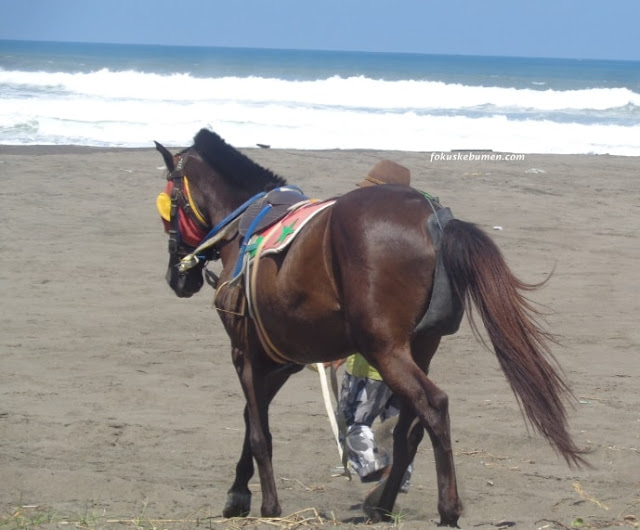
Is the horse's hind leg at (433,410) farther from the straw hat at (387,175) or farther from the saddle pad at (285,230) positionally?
the straw hat at (387,175)

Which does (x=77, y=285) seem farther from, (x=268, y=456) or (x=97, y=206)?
(x=268, y=456)

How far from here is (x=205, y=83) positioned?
1689 inches

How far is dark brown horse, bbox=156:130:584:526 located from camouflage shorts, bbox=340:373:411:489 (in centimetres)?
27

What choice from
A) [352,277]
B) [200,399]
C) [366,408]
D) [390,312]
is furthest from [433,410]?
[200,399]

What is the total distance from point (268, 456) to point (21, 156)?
44.2 ft

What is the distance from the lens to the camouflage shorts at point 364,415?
451 cm

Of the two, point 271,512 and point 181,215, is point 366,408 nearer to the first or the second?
point 271,512

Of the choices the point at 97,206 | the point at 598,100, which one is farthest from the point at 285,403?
the point at 598,100

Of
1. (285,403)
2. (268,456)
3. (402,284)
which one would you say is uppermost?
(402,284)

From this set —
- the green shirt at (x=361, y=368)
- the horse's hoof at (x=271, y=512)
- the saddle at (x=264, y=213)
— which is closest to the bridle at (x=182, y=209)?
the saddle at (x=264, y=213)

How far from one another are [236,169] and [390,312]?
150 centimetres

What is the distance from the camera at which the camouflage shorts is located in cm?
451

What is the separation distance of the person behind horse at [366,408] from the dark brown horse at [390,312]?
276 millimetres

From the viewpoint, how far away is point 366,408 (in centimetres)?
466
